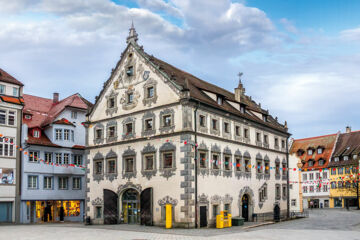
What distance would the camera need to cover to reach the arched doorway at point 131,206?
4078cm

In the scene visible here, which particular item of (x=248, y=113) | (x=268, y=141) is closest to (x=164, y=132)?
(x=248, y=113)

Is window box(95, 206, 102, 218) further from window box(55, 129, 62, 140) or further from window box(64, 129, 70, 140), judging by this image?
window box(64, 129, 70, 140)

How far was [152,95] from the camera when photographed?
4088 centimetres

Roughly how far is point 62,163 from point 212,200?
21.2m

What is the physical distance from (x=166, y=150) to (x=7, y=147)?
19.5 m

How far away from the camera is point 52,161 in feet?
168

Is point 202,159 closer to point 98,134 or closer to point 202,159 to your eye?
point 202,159

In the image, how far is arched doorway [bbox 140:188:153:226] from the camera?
127 feet

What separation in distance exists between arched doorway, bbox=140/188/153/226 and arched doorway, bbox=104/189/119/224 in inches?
148

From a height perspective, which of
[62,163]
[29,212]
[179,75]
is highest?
[179,75]

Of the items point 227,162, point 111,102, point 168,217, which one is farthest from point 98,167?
point 227,162

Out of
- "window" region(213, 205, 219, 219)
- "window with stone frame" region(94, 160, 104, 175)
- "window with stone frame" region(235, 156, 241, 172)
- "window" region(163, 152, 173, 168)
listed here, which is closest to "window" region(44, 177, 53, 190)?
"window with stone frame" region(94, 160, 104, 175)

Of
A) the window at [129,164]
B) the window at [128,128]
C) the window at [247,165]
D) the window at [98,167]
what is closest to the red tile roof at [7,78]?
the window at [98,167]

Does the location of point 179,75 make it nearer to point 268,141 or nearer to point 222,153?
point 222,153
